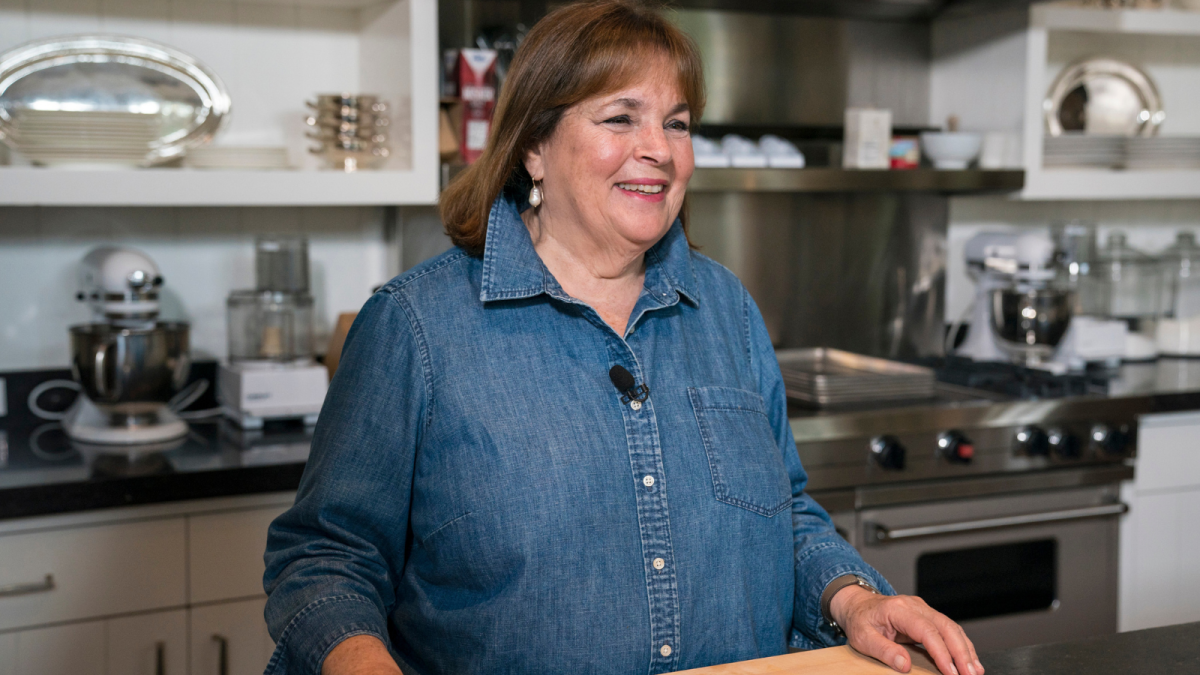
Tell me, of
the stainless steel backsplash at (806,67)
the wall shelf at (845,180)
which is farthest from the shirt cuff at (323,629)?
the stainless steel backsplash at (806,67)

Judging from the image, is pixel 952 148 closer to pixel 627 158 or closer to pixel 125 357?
pixel 627 158

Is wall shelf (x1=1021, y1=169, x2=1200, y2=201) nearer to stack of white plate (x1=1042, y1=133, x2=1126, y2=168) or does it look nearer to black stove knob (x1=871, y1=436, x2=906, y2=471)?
stack of white plate (x1=1042, y1=133, x2=1126, y2=168)

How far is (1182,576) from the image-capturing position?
2518mm

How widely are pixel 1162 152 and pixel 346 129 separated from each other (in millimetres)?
2194

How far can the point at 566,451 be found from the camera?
1141mm

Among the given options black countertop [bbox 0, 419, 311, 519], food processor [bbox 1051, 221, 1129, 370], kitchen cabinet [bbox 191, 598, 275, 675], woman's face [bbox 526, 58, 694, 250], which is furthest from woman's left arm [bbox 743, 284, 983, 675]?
food processor [bbox 1051, 221, 1129, 370]

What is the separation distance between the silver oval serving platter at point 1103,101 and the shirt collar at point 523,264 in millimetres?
2203

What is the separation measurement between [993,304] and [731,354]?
169 centimetres

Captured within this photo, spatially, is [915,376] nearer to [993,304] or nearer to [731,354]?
[993,304]

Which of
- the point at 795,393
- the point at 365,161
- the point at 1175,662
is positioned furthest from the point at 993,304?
the point at 1175,662

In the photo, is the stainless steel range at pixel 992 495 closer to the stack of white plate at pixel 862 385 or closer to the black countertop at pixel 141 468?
the stack of white plate at pixel 862 385

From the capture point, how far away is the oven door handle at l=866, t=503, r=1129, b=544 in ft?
7.18

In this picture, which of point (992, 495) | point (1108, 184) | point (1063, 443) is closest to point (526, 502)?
point (992, 495)

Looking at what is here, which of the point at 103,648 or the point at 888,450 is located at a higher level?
the point at 888,450
